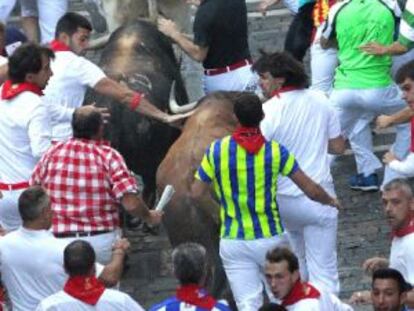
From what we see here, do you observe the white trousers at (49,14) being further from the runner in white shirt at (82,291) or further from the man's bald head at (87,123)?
the runner in white shirt at (82,291)

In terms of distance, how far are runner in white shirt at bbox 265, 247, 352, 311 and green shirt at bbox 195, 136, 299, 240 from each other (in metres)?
1.44

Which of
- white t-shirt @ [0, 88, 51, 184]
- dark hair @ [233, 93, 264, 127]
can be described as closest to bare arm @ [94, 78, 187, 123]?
white t-shirt @ [0, 88, 51, 184]

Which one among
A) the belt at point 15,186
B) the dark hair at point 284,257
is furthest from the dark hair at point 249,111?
the belt at point 15,186

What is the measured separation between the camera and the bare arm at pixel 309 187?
12.6 metres

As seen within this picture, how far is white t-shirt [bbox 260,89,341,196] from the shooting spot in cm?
1339

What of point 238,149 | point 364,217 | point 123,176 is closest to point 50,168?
point 123,176

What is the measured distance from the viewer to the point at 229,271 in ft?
42.4

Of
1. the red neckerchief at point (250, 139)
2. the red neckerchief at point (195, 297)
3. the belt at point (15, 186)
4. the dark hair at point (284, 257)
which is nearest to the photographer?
the red neckerchief at point (195, 297)

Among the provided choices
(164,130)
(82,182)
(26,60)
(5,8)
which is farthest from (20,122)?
(5,8)

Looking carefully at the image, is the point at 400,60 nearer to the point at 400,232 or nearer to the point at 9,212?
the point at 9,212

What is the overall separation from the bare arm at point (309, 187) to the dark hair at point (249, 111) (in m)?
0.47

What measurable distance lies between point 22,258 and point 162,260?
3711mm

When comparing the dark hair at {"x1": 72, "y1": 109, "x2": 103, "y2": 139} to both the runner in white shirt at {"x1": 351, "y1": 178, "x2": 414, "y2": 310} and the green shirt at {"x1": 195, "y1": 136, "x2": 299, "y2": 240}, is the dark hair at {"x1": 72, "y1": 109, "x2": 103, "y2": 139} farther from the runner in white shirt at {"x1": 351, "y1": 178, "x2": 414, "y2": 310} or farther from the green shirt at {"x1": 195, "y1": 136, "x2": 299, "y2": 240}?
the runner in white shirt at {"x1": 351, "y1": 178, "x2": 414, "y2": 310}

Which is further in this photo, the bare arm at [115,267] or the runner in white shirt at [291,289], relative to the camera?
the bare arm at [115,267]
